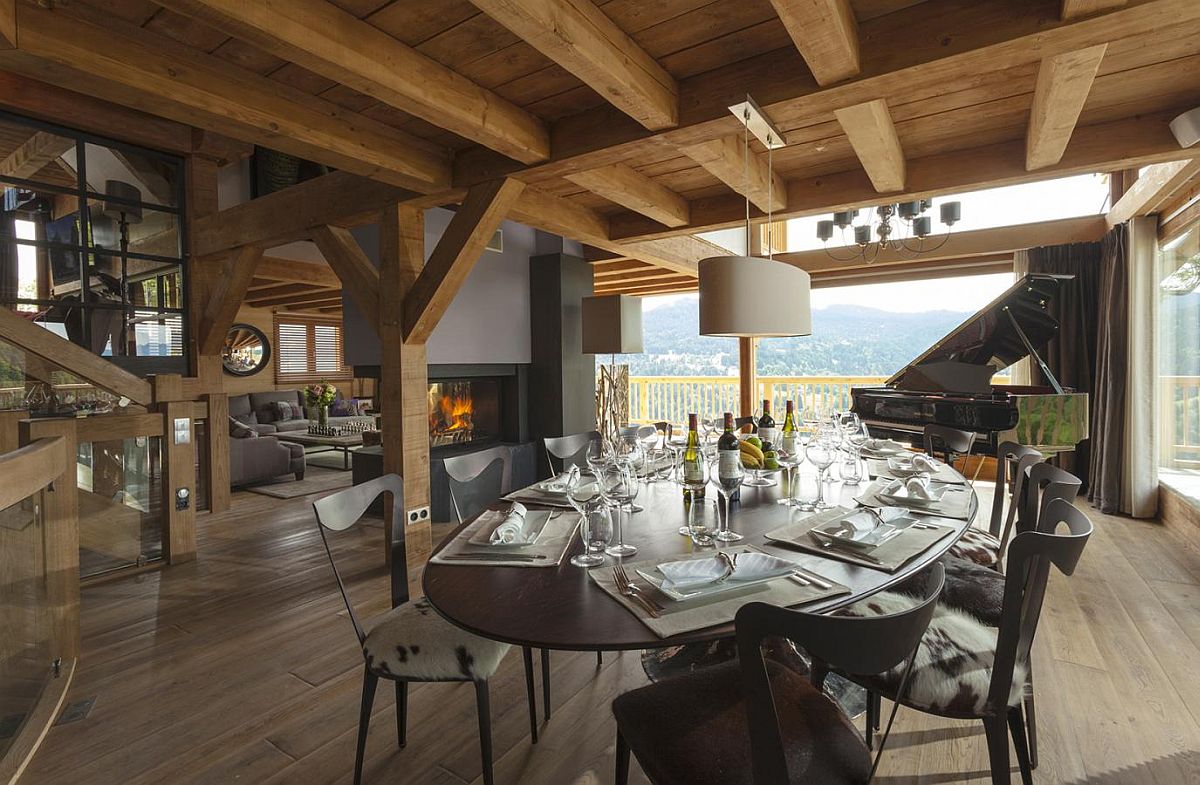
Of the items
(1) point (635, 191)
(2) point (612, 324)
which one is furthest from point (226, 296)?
(1) point (635, 191)

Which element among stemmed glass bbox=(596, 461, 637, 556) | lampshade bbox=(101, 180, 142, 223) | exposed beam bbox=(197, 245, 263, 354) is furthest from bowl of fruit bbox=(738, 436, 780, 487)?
lampshade bbox=(101, 180, 142, 223)

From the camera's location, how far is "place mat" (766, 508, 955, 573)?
1.52 metres

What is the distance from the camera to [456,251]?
10.5 ft

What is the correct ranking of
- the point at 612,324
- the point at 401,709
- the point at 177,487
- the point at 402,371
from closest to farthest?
1. the point at 401,709
2. the point at 402,371
3. the point at 177,487
4. the point at 612,324

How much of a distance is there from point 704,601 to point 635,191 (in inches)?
113

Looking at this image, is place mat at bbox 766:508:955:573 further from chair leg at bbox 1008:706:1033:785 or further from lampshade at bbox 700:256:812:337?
lampshade at bbox 700:256:812:337

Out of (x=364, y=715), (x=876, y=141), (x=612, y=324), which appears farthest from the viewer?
(x=612, y=324)

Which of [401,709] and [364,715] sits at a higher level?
[364,715]

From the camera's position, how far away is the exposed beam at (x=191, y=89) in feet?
6.55

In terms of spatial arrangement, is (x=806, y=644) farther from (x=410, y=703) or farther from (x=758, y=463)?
(x=410, y=703)

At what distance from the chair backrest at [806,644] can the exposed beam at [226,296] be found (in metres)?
4.70

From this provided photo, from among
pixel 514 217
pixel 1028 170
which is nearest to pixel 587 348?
pixel 514 217

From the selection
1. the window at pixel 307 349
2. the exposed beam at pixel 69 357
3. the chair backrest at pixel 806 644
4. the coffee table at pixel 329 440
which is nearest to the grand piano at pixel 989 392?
the chair backrest at pixel 806 644

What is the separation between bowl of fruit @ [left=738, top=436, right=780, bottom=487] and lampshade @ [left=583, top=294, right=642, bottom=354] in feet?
9.12
